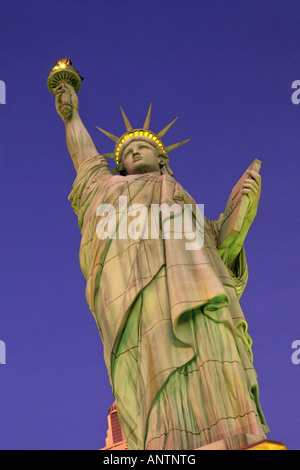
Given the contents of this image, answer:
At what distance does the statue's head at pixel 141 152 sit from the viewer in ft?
38.2

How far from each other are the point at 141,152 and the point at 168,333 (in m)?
3.70

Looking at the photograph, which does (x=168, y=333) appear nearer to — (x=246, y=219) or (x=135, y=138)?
(x=246, y=219)

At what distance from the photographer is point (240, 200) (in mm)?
10664

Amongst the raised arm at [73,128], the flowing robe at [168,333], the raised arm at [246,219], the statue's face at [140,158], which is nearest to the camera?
the flowing robe at [168,333]

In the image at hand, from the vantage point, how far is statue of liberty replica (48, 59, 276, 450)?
8.15 meters

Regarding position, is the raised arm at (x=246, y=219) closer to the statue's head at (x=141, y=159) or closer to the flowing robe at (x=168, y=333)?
the flowing robe at (x=168, y=333)

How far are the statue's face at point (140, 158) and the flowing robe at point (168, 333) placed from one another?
78 centimetres

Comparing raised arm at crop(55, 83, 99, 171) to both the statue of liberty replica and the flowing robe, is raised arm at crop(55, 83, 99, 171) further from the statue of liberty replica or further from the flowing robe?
the flowing robe

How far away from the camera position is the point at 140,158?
11641 millimetres

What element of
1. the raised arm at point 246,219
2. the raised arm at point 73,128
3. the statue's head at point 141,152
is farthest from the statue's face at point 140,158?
the raised arm at point 246,219

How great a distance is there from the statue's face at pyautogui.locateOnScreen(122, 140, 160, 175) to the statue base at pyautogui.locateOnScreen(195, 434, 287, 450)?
5.13 meters

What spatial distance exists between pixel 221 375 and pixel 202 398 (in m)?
0.31

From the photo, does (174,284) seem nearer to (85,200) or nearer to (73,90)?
(85,200)
